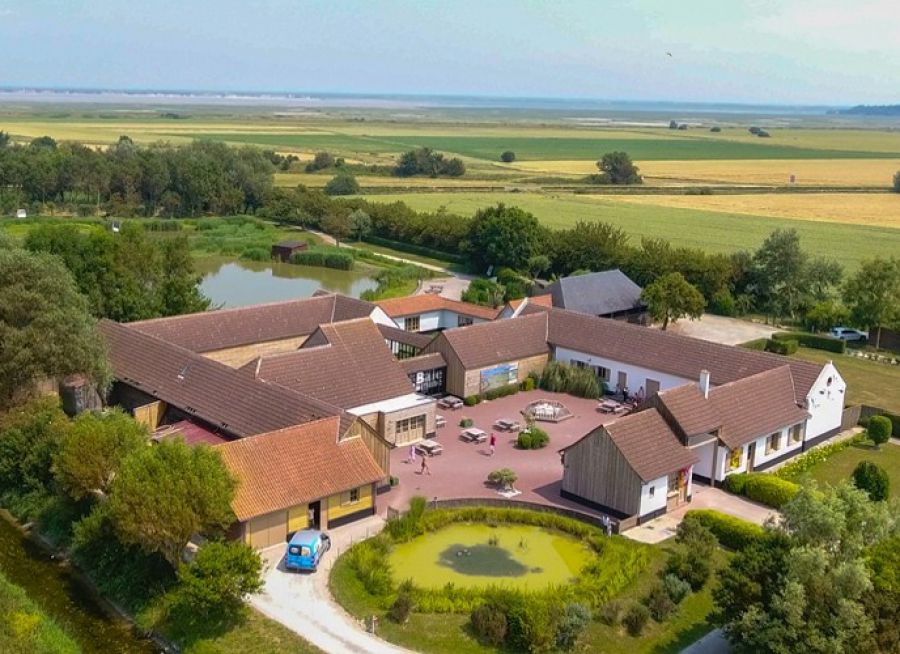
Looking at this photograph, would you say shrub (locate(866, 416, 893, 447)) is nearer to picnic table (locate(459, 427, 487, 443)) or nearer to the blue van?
picnic table (locate(459, 427, 487, 443))

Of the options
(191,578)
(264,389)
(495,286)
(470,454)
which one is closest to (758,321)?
(495,286)

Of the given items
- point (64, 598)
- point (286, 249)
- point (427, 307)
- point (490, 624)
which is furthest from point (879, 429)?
point (286, 249)

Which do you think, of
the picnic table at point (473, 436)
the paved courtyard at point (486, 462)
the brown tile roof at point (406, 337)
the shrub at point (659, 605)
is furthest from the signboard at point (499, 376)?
the shrub at point (659, 605)

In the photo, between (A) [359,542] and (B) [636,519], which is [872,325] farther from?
(A) [359,542]

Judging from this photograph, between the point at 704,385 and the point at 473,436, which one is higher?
the point at 704,385

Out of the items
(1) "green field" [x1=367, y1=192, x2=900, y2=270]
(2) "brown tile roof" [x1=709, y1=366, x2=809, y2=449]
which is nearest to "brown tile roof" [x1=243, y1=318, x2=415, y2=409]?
(2) "brown tile roof" [x1=709, y1=366, x2=809, y2=449]

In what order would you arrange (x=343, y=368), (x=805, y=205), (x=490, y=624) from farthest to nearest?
(x=805, y=205)
(x=343, y=368)
(x=490, y=624)

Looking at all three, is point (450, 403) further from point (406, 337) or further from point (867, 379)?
point (867, 379)
